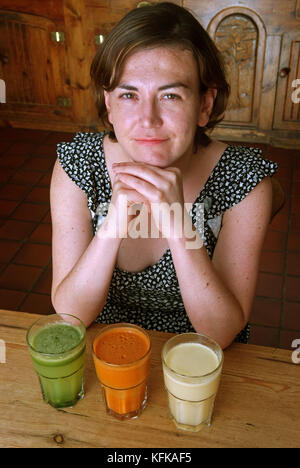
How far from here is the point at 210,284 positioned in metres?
1.18

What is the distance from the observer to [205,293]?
1.18 metres

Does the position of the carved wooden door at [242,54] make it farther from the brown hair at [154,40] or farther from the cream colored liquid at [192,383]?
the cream colored liquid at [192,383]

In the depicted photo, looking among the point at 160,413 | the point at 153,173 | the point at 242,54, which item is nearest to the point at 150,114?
the point at 153,173

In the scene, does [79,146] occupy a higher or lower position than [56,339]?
higher

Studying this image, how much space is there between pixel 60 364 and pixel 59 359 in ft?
0.04

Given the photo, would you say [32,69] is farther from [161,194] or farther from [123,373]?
[123,373]

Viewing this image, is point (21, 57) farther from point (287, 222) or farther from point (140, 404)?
point (140, 404)

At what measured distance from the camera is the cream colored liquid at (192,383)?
889mm

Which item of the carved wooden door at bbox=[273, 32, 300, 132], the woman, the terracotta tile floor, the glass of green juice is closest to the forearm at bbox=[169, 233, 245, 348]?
the woman

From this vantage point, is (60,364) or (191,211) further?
(191,211)

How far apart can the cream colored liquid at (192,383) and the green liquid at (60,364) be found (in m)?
0.18

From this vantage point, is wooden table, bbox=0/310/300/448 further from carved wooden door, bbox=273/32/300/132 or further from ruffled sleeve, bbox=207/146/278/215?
carved wooden door, bbox=273/32/300/132

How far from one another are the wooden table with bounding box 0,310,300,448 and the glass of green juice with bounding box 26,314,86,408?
28 mm

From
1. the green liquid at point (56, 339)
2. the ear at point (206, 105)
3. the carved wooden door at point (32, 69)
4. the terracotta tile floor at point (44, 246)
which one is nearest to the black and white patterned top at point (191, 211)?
the ear at point (206, 105)
